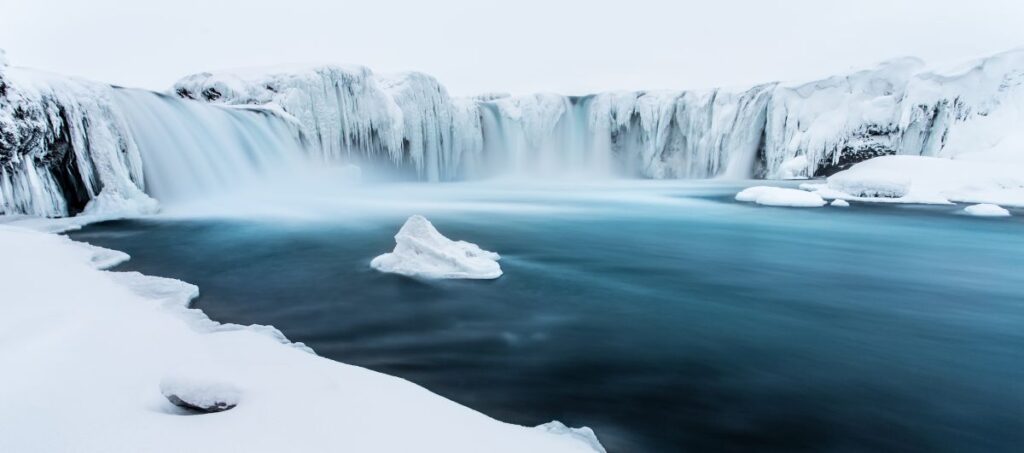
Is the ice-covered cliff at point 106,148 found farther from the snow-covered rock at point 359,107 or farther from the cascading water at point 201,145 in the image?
the snow-covered rock at point 359,107

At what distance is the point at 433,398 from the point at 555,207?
10.3 m

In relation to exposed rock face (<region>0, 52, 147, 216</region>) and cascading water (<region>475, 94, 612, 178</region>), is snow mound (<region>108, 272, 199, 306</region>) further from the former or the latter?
cascading water (<region>475, 94, 612, 178</region>)

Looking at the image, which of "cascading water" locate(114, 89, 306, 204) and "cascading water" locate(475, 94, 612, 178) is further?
"cascading water" locate(475, 94, 612, 178)

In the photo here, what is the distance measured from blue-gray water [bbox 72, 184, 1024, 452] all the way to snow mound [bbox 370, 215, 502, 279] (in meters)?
0.18

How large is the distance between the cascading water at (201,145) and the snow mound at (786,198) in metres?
12.4

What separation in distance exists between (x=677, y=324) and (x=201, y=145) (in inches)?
450

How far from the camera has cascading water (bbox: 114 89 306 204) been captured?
10.0 metres

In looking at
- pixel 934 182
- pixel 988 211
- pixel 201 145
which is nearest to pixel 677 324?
pixel 988 211

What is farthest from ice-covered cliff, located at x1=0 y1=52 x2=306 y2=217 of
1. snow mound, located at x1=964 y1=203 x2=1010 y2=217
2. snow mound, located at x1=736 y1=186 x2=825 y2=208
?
snow mound, located at x1=964 y1=203 x2=1010 y2=217

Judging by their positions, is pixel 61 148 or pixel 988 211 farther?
pixel 988 211

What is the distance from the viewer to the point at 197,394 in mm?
1791

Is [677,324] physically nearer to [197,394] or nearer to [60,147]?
[197,394]

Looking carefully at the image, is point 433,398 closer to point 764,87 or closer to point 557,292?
point 557,292

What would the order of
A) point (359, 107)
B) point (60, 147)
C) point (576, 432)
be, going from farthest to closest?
point (359, 107) → point (60, 147) → point (576, 432)
